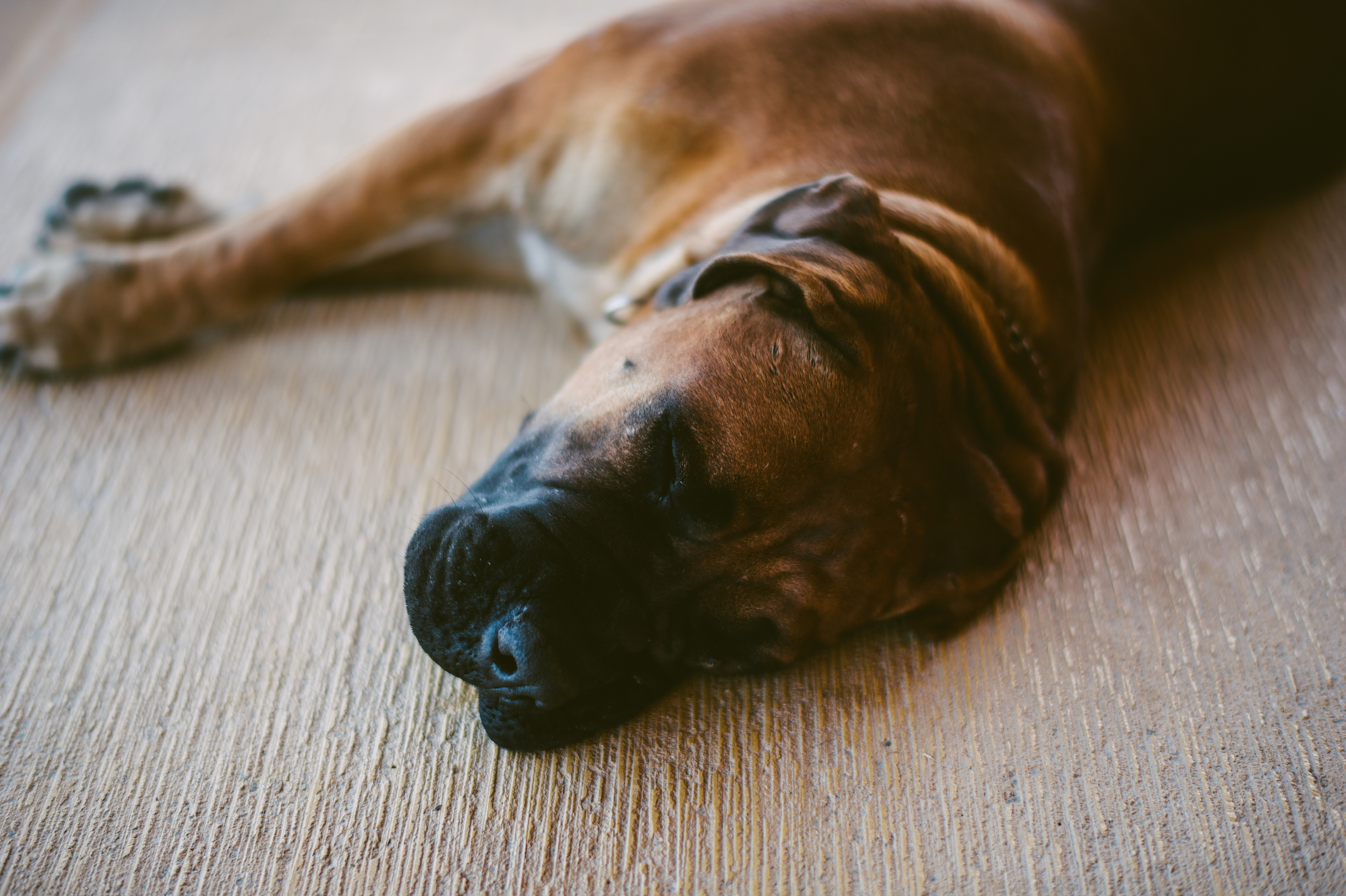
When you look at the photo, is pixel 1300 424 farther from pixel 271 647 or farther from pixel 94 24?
pixel 94 24

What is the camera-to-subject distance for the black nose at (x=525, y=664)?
1283 millimetres

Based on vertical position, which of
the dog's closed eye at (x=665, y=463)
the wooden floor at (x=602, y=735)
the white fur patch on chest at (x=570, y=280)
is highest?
the dog's closed eye at (x=665, y=463)

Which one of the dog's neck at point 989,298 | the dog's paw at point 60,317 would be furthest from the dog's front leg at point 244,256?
the dog's neck at point 989,298

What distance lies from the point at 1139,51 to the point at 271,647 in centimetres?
227

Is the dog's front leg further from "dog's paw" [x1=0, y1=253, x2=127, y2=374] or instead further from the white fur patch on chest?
the white fur patch on chest

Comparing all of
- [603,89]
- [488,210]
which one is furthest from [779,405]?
[488,210]

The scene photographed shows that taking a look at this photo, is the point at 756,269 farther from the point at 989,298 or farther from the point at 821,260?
the point at 989,298

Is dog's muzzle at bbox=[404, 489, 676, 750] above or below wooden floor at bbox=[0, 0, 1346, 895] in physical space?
above

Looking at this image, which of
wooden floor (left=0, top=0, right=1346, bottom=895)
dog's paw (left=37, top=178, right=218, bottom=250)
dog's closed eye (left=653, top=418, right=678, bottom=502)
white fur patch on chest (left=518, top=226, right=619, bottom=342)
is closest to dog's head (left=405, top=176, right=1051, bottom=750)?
dog's closed eye (left=653, top=418, right=678, bottom=502)

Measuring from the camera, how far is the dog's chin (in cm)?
142

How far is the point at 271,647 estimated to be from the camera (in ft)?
5.34

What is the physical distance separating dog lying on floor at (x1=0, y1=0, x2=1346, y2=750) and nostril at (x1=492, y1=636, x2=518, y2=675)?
0.01 meters

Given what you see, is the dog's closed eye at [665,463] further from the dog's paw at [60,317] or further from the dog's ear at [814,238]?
the dog's paw at [60,317]

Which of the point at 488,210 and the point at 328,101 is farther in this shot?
the point at 328,101
